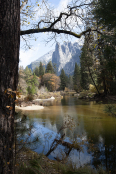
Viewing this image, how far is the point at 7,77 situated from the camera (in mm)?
1551

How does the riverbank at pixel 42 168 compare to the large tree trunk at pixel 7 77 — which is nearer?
the large tree trunk at pixel 7 77

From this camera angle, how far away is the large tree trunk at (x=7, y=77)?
59.9 inches

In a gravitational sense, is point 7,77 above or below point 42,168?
above

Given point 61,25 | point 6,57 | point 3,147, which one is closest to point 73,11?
point 61,25

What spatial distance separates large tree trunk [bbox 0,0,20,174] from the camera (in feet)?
4.99

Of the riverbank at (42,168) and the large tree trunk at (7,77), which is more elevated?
the large tree trunk at (7,77)

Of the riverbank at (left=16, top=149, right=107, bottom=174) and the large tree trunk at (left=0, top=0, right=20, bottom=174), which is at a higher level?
the large tree trunk at (left=0, top=0, right=20, bottom=174)

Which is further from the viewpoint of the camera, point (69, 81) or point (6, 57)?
point (69, 81)

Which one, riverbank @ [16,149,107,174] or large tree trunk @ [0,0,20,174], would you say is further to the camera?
riverbank @ [16,149,107,174]

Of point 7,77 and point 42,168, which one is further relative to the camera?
point 42,168

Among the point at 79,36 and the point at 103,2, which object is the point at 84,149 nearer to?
the point at 79,36

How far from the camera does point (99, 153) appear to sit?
448cm

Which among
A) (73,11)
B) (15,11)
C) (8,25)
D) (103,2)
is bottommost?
(8,25)

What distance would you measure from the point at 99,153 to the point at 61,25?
4168 mm
